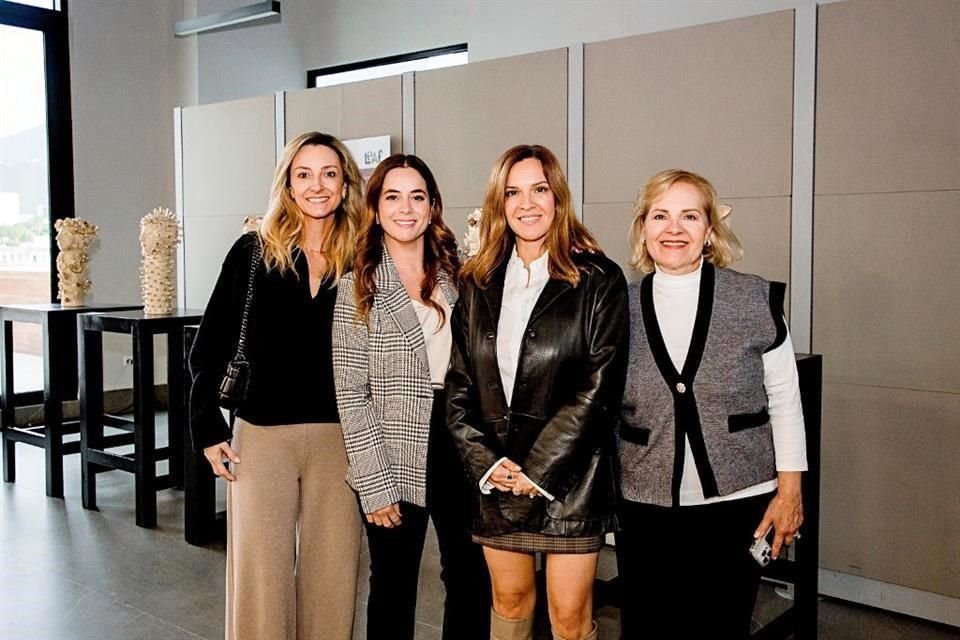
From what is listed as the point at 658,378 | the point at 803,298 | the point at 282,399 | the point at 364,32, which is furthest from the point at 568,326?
the point at 364,32

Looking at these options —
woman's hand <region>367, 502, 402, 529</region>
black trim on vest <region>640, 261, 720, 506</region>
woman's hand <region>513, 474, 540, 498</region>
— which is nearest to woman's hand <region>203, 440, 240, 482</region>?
woman's hand <region>367, 502, 402, 529</region>

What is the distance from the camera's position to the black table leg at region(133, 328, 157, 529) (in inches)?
168

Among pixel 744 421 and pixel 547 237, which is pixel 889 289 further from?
pixel 547 237

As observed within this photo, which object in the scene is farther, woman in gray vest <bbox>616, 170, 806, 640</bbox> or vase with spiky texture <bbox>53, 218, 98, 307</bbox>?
vase with spiky texture <bbox>53, 218, 98, 307</bbox>

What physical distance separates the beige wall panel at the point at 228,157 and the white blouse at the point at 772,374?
12.6ft

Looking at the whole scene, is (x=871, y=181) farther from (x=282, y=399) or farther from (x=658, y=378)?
(x=282, y=399)

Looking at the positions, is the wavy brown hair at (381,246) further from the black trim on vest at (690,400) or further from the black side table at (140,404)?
the black side table at (140,404)

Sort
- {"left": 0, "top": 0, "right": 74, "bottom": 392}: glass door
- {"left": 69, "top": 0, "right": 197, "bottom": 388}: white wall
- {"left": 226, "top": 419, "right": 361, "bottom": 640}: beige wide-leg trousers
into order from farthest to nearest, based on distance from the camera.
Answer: {"left": 69, "top": 0, "right": 197, "bottom": 388}: white wall < {"left": 0, "top": 0, "right": 74, "bottom": 392}: glass door < {"left": 226, "top": 419, "right": 361, "bottom": 640}: beige wide-leg trousers

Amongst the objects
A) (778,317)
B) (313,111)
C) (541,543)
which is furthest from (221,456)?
(313,111)

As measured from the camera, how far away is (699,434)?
6.40 ft

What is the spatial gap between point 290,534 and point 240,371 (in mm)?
433

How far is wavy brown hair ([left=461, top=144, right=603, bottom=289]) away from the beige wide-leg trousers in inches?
22.9

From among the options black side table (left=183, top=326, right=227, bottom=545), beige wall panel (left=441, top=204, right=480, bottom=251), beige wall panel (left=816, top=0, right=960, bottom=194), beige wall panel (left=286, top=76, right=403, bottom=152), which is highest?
beige wall panel (left=286, top=76, right=403, bottom=152)

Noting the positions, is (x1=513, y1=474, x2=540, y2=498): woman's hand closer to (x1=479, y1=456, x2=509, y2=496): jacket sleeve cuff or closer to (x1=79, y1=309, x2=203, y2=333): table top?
(x1=479, y1=456, x2=509, y2=496): jacket sleeve cuff
